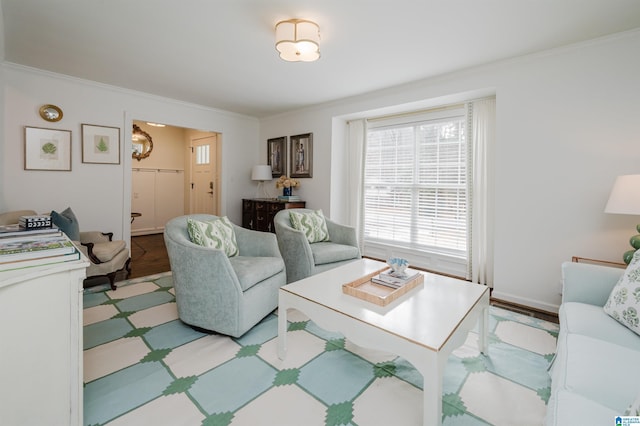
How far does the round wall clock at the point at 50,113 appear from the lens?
10.9ft

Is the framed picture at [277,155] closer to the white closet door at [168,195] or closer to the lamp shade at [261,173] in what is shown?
the lamp shade at [261,173]

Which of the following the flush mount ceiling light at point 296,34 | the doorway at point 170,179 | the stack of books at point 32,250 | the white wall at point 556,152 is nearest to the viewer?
the stack of books at point 32,250

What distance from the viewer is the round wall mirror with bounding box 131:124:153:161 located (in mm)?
6016

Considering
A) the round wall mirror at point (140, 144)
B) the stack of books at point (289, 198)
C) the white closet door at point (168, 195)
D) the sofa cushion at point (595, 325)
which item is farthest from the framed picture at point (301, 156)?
A: the sofa cushion at point (595, 325)

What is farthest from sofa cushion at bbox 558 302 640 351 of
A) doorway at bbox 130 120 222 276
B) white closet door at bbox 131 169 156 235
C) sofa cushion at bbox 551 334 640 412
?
white closet door at bbox 131 169 156 235

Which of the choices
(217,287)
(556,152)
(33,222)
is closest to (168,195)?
(33,222)

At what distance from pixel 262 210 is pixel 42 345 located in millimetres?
3849

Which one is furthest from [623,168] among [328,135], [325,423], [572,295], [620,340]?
[328,135]

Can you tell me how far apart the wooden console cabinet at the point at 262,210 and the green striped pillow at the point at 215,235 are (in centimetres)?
187

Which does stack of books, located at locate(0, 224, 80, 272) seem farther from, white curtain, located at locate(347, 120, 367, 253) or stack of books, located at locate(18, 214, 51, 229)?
white curtain, located at locate(347, 120, 367, 253)

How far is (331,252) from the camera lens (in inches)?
120

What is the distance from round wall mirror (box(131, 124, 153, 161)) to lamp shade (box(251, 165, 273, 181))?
267 centimetres

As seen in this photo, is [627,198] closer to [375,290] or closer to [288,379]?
[375,290]

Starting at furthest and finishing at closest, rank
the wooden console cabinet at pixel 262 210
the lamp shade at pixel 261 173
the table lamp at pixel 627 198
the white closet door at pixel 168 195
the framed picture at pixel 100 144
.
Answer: the white closet door at pixel 168 195, the lamp shade at pixel 261 173, the wooden console cabinet at pixel 262 210, the framed picture at pixel 100 144, the table lamp at pixel 627 198
